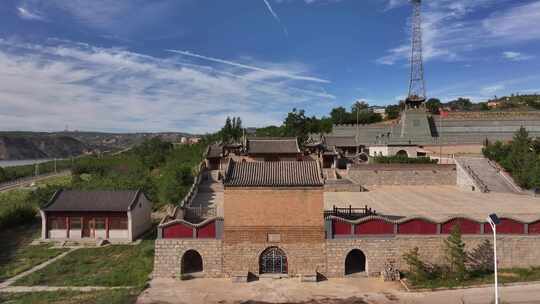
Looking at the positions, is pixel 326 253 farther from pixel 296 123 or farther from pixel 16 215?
pixel 296 123

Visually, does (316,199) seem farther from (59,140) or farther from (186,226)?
(59,140)

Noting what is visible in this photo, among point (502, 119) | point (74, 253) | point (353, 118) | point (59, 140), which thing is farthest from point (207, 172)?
point (59, 140)

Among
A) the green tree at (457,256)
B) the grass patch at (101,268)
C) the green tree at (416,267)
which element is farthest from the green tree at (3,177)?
the green tree at (457,256)

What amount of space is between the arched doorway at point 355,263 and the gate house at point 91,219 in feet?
40.3

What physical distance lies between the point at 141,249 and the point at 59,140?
189 metres

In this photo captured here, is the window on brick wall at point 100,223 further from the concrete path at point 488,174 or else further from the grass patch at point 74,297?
the concrete path at point 488,174

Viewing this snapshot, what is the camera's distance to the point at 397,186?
107 ft

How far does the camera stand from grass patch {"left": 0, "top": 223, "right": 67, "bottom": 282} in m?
16.7

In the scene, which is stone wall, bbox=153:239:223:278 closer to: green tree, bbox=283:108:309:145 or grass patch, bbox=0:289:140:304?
grass patch, bbox=0:289:140:304

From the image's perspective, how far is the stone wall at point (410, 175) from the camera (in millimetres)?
33031

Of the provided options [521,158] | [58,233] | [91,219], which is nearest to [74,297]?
[91,219]

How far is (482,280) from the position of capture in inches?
522

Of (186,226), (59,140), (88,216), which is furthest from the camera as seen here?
(59,140)

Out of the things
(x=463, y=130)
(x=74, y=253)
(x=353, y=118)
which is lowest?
(x=74, y=253)
